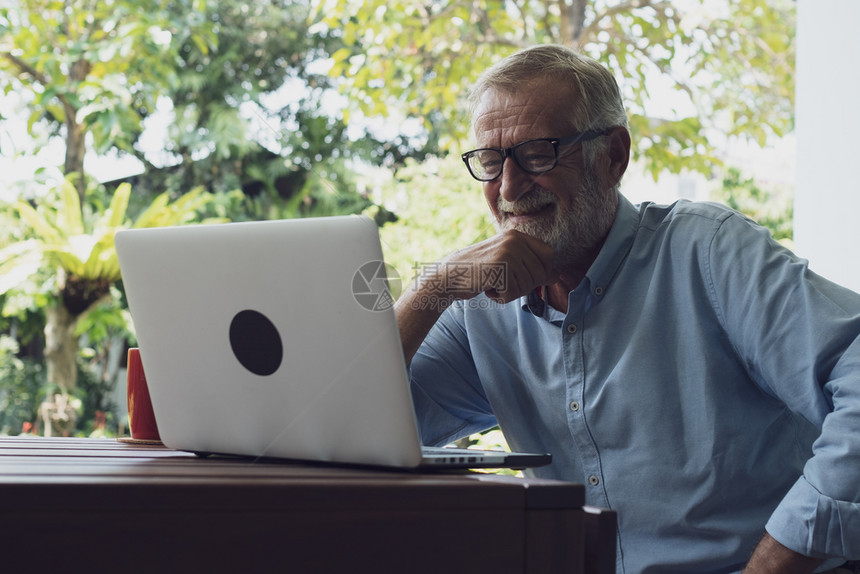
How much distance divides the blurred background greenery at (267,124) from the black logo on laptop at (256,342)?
148cm

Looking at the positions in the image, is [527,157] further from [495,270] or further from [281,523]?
[281,523]

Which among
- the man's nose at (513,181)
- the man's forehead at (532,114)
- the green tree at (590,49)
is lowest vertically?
the man's nose at (513,181)

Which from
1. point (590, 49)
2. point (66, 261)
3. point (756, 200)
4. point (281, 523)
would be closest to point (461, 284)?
point (281, 523)

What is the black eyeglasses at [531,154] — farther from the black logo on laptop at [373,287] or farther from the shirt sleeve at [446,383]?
the black logo on laptop at [373,287]

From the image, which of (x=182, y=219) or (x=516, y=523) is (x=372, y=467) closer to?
(x=516, y=523)

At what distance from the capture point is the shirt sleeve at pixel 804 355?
0.95 metres

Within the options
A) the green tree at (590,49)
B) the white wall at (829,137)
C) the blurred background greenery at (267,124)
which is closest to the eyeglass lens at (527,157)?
the blurred background greenery at (267,124)

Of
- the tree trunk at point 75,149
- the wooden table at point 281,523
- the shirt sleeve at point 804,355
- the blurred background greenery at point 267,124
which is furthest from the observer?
the tree trunk at point 75,149

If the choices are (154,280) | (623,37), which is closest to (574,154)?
(154,280)

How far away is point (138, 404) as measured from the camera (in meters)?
1.17

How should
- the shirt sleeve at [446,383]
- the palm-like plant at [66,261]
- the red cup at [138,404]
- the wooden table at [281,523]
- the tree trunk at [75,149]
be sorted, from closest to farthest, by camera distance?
1. the wooden table at [281,523]
2. the red cup at [138,404]
3. the shirt sleeve at [446,383]
4. the palm-like plant at [66,261]
5. the tree trunk at [75,149]

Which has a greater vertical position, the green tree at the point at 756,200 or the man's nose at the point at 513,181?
the green tree at the point at 756,200

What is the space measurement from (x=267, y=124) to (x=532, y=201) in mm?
919

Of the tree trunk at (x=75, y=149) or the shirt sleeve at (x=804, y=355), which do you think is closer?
the shirt sleeve at (x=804, y=355)
